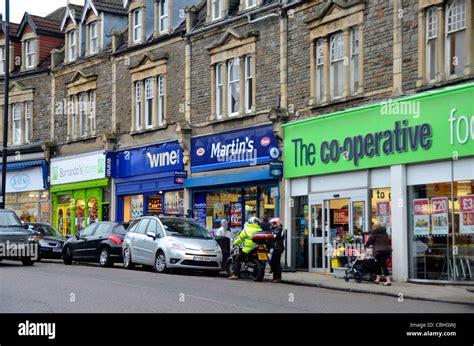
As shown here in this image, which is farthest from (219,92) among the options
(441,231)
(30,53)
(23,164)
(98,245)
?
(30,53)

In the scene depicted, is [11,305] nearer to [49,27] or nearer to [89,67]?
[89,67]

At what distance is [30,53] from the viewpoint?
42938mm

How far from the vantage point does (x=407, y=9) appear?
22.9 meters

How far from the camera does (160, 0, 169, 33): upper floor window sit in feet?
111

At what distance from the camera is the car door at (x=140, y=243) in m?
25.2

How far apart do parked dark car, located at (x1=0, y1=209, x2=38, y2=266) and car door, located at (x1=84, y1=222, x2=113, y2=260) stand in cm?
257

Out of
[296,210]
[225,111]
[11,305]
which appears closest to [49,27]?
[225,111]

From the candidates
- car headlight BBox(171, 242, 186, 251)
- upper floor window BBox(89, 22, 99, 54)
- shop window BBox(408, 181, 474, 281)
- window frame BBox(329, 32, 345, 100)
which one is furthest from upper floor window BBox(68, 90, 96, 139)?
shop window BBox(408, 181, 474, 281)

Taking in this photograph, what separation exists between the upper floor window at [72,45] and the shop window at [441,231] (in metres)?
21.9

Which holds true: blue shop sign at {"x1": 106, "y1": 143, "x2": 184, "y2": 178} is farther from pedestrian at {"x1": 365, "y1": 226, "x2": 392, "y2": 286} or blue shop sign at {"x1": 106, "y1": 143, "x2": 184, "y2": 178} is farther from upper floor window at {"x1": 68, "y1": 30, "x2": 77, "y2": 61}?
pedestrian at {"x1": 365, "y1": 226, "x2": 392, "y2": 286}

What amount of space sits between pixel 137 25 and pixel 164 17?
6.35 feet

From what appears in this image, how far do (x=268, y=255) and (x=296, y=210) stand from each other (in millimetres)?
4938

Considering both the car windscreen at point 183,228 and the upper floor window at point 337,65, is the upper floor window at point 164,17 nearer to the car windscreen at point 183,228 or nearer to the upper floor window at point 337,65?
the upper floor window at point 337,65

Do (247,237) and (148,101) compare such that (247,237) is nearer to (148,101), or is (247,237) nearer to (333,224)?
(333,224)
